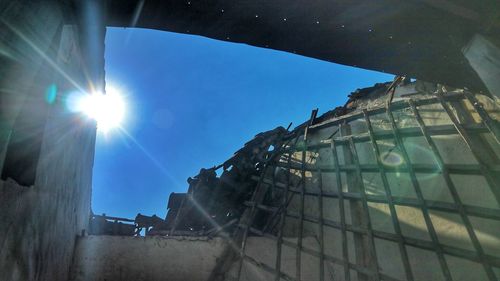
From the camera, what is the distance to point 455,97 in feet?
14.6

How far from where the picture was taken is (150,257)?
237 inches

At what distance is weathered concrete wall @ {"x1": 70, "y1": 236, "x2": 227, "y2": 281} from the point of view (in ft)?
19.4

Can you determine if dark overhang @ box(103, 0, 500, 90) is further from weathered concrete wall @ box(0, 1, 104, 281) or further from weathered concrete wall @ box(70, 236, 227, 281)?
weathered concrete wall @ box(70, 236, 227, 281)

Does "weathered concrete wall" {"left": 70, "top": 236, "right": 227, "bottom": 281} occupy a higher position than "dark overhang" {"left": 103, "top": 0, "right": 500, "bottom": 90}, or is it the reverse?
"dark overhang" {"left": 103, "top": 0, "right": 500, "bottom": 90}

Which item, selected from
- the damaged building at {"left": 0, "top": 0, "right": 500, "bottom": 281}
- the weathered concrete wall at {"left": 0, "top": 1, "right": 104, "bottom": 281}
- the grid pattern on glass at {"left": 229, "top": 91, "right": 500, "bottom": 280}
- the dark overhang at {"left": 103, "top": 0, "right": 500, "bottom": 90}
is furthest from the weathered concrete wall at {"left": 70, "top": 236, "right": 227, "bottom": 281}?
the dark overhang at {"left": 103, "top": 0, "right": 500, "bottom": 90}

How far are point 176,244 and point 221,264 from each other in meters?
0.91

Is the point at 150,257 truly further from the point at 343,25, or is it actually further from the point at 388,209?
the point at 343,25

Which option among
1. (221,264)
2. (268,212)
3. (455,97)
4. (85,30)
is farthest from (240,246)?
(85,30)

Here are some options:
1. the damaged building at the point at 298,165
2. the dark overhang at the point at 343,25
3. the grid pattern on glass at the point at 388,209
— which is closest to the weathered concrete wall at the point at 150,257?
the damaged building at the point at 298,165

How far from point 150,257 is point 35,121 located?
5.06m

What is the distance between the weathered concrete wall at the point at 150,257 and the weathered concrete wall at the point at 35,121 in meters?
1.65

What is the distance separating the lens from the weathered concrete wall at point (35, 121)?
1.22m

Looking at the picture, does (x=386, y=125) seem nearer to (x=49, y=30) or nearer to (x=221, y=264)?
Answer: (x=221, y=264)

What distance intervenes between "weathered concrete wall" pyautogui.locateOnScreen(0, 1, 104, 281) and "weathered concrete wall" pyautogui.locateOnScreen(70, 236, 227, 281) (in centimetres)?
165
